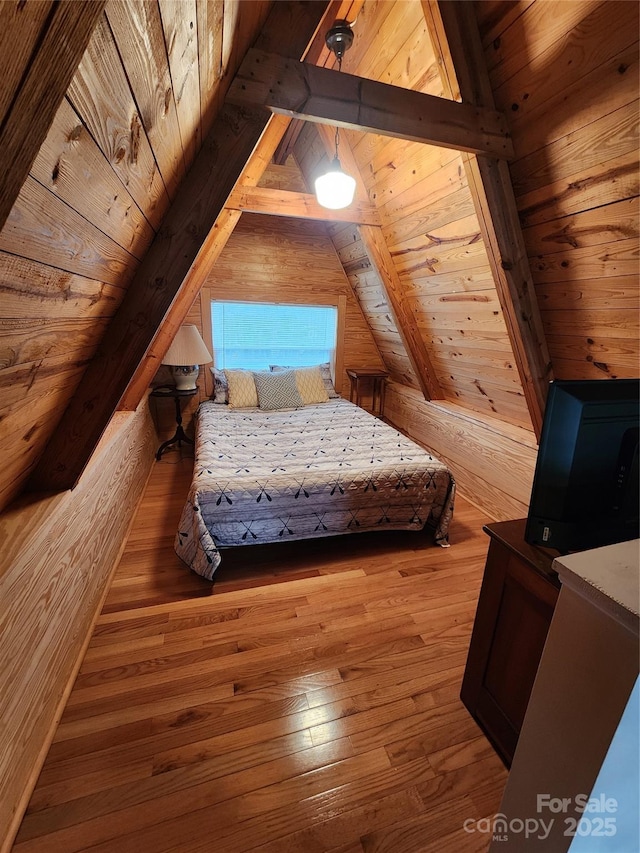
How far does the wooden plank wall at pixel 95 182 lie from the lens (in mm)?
606

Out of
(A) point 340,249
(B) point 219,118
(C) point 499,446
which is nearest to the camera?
(B) point 219,118

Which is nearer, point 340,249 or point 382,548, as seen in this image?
point 382,548

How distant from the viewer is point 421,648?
1571mm

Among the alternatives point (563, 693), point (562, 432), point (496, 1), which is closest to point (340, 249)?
point (496, 1)

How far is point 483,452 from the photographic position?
2756 millimetres

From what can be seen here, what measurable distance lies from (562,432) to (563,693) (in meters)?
0.59

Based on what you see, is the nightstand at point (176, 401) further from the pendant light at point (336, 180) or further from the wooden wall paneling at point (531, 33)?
the wooden wall paneling at point (531, 33)

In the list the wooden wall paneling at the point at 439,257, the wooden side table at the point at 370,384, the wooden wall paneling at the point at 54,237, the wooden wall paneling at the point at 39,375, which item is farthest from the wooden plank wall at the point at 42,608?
the wooden side table at the point at 370,384

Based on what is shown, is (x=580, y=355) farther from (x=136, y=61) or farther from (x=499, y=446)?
(x=136, y=61)

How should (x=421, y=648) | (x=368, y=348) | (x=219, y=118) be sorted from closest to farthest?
1. (x=219, y=118)
2. (x=421, y=648)
3. (x=368, y=348)

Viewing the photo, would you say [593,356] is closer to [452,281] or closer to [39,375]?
[452,281]

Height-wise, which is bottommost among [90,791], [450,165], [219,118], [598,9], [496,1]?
[90,791]

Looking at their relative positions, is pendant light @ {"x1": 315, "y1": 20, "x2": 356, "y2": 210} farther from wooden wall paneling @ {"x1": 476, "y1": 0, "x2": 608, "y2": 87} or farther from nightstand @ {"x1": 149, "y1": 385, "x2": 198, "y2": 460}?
nightstand @ {"x1": 149, "y1": 385, "x2": 198, "y2": 460}

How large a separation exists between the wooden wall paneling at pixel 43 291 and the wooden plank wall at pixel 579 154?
5.83 feet
